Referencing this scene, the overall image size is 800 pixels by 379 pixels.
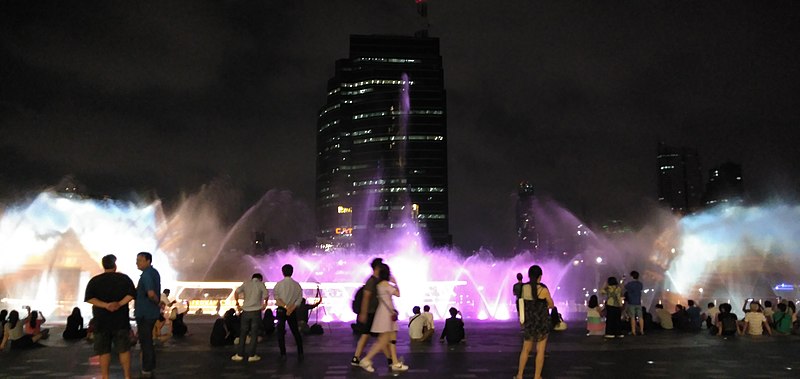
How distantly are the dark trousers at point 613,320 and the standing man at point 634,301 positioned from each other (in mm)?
751

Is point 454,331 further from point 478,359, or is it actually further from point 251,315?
point 251,315

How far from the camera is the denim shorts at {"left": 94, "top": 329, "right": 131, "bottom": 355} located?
28.5 ft

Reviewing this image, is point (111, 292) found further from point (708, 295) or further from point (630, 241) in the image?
point (708, 295)

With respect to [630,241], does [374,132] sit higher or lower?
higher

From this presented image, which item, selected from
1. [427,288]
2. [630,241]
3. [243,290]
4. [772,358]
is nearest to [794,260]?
[630,241]

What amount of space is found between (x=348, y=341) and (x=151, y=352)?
267 inches

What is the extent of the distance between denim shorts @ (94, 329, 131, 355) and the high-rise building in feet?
476

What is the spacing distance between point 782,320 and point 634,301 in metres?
4.97

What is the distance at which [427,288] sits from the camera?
42.4 m

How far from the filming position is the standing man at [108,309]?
865 centimetres

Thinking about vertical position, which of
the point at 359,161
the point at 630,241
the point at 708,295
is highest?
the point at 359,161

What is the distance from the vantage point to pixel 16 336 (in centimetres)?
1435

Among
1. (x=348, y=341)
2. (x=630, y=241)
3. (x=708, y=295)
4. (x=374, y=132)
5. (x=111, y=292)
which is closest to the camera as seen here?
(x=111, y=292)

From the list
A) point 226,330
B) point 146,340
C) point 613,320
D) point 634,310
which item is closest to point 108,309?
point 146,340
